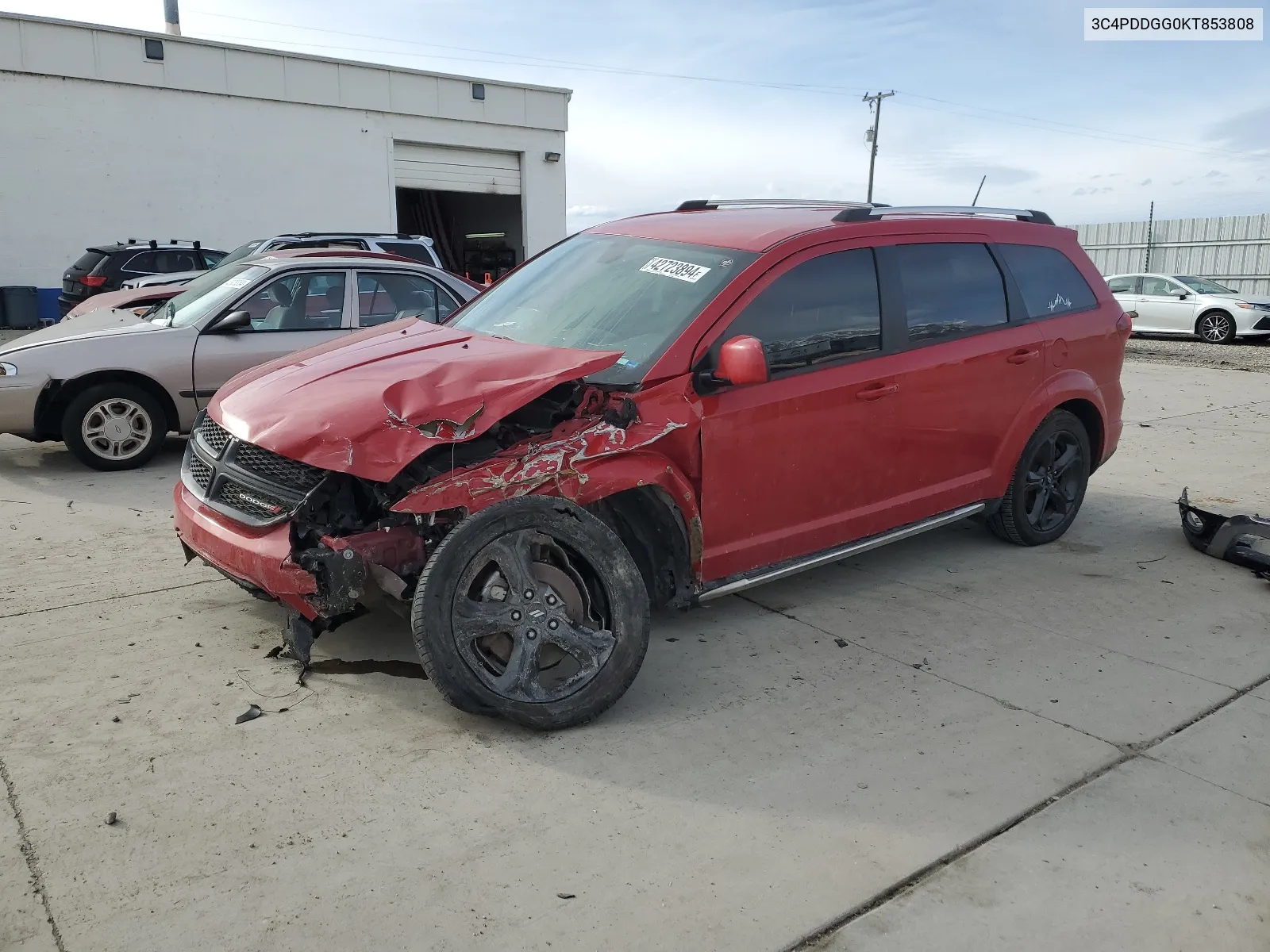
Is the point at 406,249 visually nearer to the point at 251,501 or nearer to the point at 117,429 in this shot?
the point at 117,429

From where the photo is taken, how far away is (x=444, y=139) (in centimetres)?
2355

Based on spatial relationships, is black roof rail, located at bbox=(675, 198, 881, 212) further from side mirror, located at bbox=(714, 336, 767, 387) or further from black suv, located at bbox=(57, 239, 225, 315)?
black suv, located at bbox=(57, 239, 225, 315)

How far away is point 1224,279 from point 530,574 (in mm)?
29499

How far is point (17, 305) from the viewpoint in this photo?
1861 centimetres

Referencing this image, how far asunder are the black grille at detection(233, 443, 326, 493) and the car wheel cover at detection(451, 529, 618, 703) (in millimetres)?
706

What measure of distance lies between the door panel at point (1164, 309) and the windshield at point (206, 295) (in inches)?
720

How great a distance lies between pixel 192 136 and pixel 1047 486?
19.6 metres

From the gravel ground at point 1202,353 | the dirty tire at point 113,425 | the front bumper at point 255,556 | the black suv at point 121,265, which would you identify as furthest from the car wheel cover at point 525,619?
the gravel ground at point 1202,353

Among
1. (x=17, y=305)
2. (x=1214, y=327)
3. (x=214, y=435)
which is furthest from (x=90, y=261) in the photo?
(x=1214, y=327)

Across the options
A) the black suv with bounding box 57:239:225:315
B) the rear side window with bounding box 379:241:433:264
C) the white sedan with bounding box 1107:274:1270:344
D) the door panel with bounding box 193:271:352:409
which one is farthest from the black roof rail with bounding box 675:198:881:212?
the white sedan with bounding box 1107:274:1270:344

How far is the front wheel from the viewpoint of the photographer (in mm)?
19664

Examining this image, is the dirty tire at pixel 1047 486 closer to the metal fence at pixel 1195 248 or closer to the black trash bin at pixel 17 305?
the black trash bin at pixel 17 305

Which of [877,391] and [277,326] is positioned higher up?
[277,326]

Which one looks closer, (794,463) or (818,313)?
(794,463)
